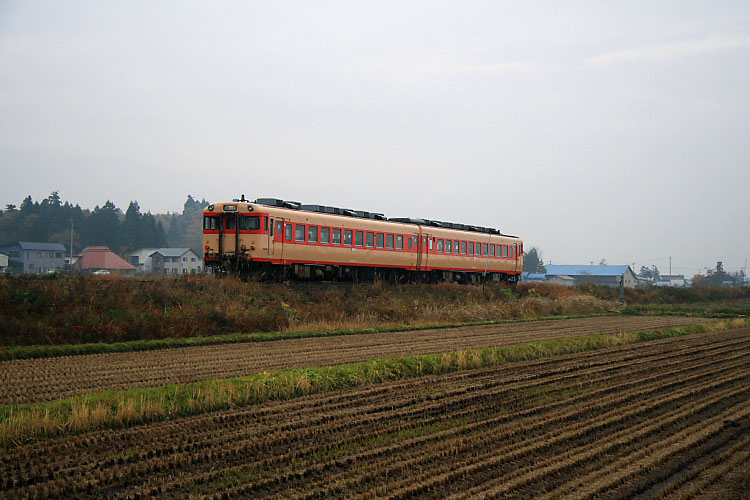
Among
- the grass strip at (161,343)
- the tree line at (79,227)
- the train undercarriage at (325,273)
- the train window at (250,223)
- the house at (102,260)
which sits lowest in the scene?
the grass strip at (161,343)

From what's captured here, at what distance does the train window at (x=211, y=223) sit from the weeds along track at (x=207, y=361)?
8768 mm

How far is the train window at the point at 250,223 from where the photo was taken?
2758 cm

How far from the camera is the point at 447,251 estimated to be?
40.2 metres

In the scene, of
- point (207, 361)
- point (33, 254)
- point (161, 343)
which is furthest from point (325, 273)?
point (33, 254)

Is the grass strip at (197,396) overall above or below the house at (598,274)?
below

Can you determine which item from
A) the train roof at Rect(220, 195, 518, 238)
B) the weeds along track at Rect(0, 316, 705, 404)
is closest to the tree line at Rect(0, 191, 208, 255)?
the train roof at Rect(220, 195, 518, 238)

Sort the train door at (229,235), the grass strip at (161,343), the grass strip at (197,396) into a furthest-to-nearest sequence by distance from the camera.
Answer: the train door at (229,235) → the grass strip at (161,343) → the grass strip at (197,396)

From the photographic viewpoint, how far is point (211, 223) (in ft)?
94.3

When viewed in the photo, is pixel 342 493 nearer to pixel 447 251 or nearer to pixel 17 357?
pixel 17 357

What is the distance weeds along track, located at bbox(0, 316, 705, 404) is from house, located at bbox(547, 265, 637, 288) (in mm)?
87392

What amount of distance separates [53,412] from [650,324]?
28.5 metres

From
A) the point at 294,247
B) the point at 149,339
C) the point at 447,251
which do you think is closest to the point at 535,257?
the point at 447,251

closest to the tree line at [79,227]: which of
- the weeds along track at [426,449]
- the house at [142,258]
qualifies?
the house at [142,258]

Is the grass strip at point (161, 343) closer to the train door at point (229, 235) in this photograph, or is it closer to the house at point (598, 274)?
the train door at point (229, 235)
